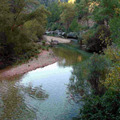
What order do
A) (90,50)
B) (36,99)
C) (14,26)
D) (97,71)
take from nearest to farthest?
(97,71) < (36,99) < (14,26) < (90,50)

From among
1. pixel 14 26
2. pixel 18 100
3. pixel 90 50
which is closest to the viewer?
pixel 18 100

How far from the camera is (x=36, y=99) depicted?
11453 millimetres

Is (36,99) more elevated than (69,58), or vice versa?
(69,58)

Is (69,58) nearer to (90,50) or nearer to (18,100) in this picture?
(90,50)

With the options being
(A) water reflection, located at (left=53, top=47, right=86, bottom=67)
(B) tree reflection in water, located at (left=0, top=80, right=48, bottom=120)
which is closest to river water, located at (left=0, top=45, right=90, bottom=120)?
(B) tree reflection in water, located at (left=0, top=80, right=48, bottom=120)

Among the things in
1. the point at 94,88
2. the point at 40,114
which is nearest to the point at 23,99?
the point at 40,114

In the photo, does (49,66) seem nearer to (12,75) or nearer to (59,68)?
(59,68)

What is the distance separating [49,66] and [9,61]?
5.03 metres

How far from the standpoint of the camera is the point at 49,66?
21109 mm

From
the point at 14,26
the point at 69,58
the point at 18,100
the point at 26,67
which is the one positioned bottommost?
the point at 18,100

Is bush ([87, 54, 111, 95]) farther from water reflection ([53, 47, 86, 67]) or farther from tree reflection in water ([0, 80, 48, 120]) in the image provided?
water reflection ([53, 47, 86, 67])

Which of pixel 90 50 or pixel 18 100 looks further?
pixel 90 50

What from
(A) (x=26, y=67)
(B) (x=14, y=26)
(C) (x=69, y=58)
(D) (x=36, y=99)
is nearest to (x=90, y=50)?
(C) (x=69, y=58)

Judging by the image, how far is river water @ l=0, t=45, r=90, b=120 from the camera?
934cm
